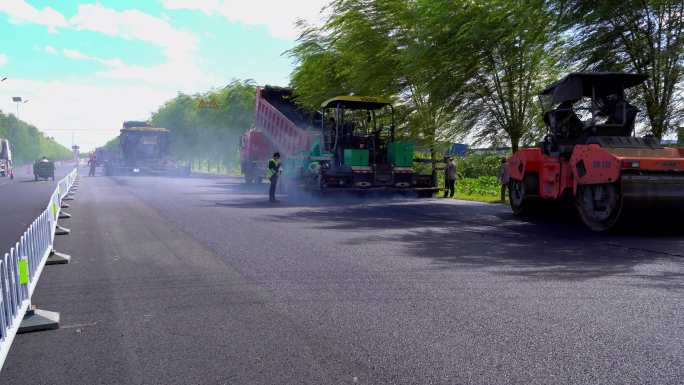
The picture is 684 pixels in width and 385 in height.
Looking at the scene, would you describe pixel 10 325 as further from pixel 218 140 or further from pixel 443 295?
pixel 218 140

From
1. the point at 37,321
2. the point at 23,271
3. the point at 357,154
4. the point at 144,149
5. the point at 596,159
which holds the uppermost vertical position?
Answer: the point at 144,149

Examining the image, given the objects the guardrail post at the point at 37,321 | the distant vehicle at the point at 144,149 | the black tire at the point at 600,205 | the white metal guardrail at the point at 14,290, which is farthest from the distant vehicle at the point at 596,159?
the distant vehicle at the point at 144,149

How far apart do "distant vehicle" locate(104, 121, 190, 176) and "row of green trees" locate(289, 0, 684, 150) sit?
17399mm

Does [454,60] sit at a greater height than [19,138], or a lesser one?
lesser

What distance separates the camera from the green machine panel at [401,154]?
19.1m

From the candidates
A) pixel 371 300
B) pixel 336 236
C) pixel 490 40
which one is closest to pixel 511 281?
pixel 371 300

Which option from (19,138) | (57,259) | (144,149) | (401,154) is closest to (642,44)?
(401,154)

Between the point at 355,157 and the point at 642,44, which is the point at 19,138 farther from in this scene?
the point at 642,44

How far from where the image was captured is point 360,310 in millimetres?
5191

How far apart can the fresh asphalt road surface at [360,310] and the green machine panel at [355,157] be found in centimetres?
868

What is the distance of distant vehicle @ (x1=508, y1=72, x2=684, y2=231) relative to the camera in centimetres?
971

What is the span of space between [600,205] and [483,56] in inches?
325

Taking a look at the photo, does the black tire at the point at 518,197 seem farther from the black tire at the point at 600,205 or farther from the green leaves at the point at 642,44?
the green leaves at the point at 642,44

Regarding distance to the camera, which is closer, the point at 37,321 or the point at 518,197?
the point at 37,321
